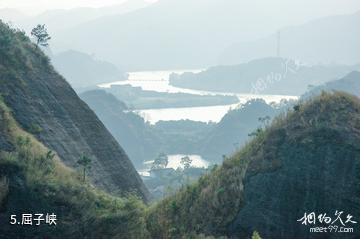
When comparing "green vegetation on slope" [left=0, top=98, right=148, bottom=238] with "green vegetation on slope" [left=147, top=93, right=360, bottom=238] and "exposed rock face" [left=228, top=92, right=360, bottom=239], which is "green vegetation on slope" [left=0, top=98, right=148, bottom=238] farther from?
"exposed rock face" [left=228, top=92, right=360, bottom=239]

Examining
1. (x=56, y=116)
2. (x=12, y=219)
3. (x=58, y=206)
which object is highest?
(x=56, y=116)

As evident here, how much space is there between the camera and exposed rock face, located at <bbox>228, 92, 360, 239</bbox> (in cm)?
3061

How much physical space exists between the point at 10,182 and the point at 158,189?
368 feet

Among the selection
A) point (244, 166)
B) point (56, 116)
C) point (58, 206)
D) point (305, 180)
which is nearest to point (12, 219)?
point (58, 206)

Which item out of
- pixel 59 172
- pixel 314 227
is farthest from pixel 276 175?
pixel 59 172

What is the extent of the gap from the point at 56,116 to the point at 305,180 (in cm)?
3083

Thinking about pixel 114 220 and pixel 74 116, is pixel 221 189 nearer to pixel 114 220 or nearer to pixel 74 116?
pixel 114 220

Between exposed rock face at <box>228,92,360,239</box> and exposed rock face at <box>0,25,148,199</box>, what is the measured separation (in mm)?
21745

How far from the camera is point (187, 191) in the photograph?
121 feet

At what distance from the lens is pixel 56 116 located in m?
52.4

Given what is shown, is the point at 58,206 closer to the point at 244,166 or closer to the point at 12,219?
the point at 12,219

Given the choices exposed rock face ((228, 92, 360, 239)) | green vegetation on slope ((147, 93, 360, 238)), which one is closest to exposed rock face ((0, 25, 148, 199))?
green vegetation on slope ((147, 93, 360, 238))

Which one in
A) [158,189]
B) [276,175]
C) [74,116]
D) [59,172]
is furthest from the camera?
[158,189]

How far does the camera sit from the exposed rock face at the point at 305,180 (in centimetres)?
3061
